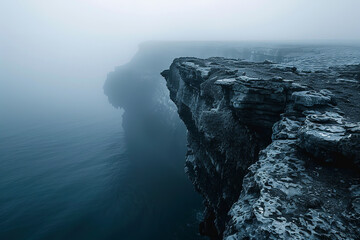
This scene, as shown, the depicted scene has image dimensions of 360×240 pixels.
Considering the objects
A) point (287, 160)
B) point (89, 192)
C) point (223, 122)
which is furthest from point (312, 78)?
point (89, 192)

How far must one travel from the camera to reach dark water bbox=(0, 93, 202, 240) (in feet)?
93.3

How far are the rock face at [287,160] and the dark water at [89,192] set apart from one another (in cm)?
1647

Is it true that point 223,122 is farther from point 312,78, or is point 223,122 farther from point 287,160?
point 312,78

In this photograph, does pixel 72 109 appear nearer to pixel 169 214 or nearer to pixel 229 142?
pixel 169 214

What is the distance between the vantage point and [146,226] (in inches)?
1139

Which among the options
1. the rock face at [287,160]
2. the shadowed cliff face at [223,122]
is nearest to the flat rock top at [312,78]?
the shadowed cliff face at [223,122]

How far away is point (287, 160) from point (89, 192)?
123 ft

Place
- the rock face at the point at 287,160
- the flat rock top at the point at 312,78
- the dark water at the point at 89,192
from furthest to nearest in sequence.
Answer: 1. the dark water at the point at 89,192
2. the flat rock top at the point at 312,78
3. the rock face at the point at 287,160

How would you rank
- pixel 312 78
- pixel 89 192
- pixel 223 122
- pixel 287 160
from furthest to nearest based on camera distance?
pixel 89 192 → pixel 312 78 → pixel 223 122 → pixel 287 160

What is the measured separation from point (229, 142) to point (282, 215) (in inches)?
375

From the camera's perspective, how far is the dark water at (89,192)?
28438 millimetres

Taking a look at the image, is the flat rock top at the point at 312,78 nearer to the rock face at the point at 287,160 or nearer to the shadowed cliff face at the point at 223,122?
the shadowed cliff face at the point at 223,122

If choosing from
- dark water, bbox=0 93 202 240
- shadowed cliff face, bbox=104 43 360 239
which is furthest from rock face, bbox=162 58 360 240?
dark water, bbox=0 93 202 240

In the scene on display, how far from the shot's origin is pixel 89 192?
3631 centimetres
